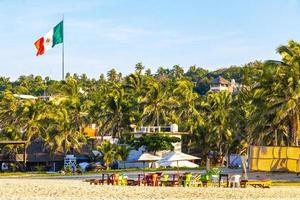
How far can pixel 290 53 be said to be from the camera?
1896 inches

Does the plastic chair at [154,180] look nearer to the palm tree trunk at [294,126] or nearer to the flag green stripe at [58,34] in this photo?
the palm tree trunk at [294,126]

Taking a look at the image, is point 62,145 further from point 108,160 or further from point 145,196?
point 145,196

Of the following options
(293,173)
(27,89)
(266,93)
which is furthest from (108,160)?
(27,89)

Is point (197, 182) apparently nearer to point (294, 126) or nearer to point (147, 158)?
point (294, 126)

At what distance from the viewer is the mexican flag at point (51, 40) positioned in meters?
65.3

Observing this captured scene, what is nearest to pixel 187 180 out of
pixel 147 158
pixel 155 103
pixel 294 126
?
pixel 294 126

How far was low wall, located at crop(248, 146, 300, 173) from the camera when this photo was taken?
42.4m

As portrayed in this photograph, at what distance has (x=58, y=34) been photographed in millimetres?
67375

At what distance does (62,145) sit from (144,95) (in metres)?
11.8

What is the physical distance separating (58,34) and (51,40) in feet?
4.90

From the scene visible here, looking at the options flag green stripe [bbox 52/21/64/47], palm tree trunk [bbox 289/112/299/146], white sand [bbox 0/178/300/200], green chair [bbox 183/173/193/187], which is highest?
flag green stripe [bbox 52/21/64/47]

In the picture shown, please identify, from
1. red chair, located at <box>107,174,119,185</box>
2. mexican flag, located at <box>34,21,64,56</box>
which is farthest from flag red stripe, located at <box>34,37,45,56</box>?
red chair, located at <box>107,174,119,185</box>

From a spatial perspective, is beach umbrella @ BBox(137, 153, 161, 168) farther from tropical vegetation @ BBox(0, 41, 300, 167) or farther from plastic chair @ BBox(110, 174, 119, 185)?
plastic chair @ BBox(110, 174, 119, 185)

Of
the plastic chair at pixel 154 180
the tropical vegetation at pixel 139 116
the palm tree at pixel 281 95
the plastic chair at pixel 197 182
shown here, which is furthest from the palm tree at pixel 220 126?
the plastic chair at pixel 154 180
